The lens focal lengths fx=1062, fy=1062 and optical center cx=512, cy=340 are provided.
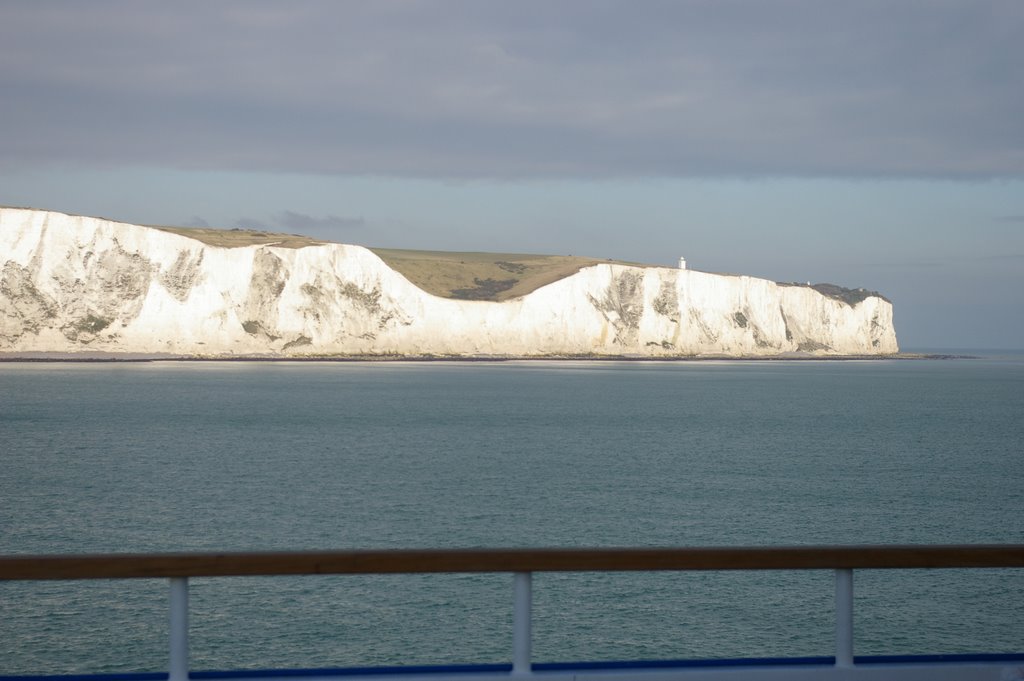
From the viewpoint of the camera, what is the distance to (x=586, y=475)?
28.3 metres

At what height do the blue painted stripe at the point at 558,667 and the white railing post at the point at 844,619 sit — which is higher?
the white railing post at the point at 844,619

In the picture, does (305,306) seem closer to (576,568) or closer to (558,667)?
(558,667)

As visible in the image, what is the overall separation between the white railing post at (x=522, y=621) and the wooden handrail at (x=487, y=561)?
0.19 feet

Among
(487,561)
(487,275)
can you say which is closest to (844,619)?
(487,561)

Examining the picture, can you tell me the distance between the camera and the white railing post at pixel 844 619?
11.8 feet

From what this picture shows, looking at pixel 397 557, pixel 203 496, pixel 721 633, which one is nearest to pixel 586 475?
pixel 203 496

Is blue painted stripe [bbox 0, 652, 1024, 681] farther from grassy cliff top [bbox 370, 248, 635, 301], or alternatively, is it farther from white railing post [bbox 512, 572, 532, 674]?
grassy cliff top [bbox 370, 248, 635, 301]

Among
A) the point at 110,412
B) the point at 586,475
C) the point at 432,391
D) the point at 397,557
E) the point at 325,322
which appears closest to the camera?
the point at 397,557

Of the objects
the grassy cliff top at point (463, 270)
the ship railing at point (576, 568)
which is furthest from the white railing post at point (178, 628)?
the grassy cliff top at point (463, 270)

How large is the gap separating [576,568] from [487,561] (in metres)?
0.29

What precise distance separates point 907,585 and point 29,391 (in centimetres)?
5262

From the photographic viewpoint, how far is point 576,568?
3.42 metres

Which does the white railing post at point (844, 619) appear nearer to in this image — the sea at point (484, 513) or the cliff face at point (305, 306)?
the sea at point (484, 513)

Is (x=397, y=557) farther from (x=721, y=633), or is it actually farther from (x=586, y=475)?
(x=586, y=475)
